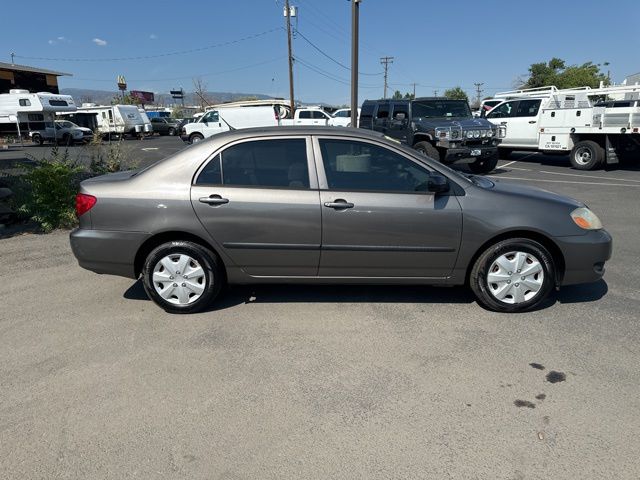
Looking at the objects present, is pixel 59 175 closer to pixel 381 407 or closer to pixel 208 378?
pixel 208 378

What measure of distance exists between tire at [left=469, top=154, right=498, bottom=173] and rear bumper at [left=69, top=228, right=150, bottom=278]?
36.8 ft

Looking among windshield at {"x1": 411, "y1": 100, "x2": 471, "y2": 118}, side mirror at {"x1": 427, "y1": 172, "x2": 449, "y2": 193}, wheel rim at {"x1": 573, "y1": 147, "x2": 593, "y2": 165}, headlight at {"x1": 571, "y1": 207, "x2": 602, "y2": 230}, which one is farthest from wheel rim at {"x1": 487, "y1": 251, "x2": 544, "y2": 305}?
wheel rim at {"x1": 573, "y1": 147, "x2": 593, "y2": 165}

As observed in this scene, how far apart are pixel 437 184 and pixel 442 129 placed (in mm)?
8909

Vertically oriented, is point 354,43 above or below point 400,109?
above

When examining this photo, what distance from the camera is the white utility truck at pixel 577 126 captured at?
40.9 feet

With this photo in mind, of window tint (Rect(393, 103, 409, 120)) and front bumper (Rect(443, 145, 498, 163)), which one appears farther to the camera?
window tint (Rect(393, 103, 409, 120))

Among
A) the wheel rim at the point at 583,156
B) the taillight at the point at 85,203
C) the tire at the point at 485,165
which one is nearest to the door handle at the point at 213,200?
the taillight at the point at 85,203

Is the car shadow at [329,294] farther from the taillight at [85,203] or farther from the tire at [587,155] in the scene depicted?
the tire at [587,155]

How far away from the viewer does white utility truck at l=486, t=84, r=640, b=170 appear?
12461 mm

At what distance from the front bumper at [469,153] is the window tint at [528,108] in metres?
3.48

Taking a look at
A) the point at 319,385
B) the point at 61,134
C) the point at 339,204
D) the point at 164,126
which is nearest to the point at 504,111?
the point at 339,204

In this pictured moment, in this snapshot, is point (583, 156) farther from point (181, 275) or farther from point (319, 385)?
point (319, 385)

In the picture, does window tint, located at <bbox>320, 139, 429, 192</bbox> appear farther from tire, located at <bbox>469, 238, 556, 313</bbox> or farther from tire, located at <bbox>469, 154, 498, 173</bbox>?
tire, located at <bbox>469, 154, 498, 173</bbox>

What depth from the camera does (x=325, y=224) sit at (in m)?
3.87
